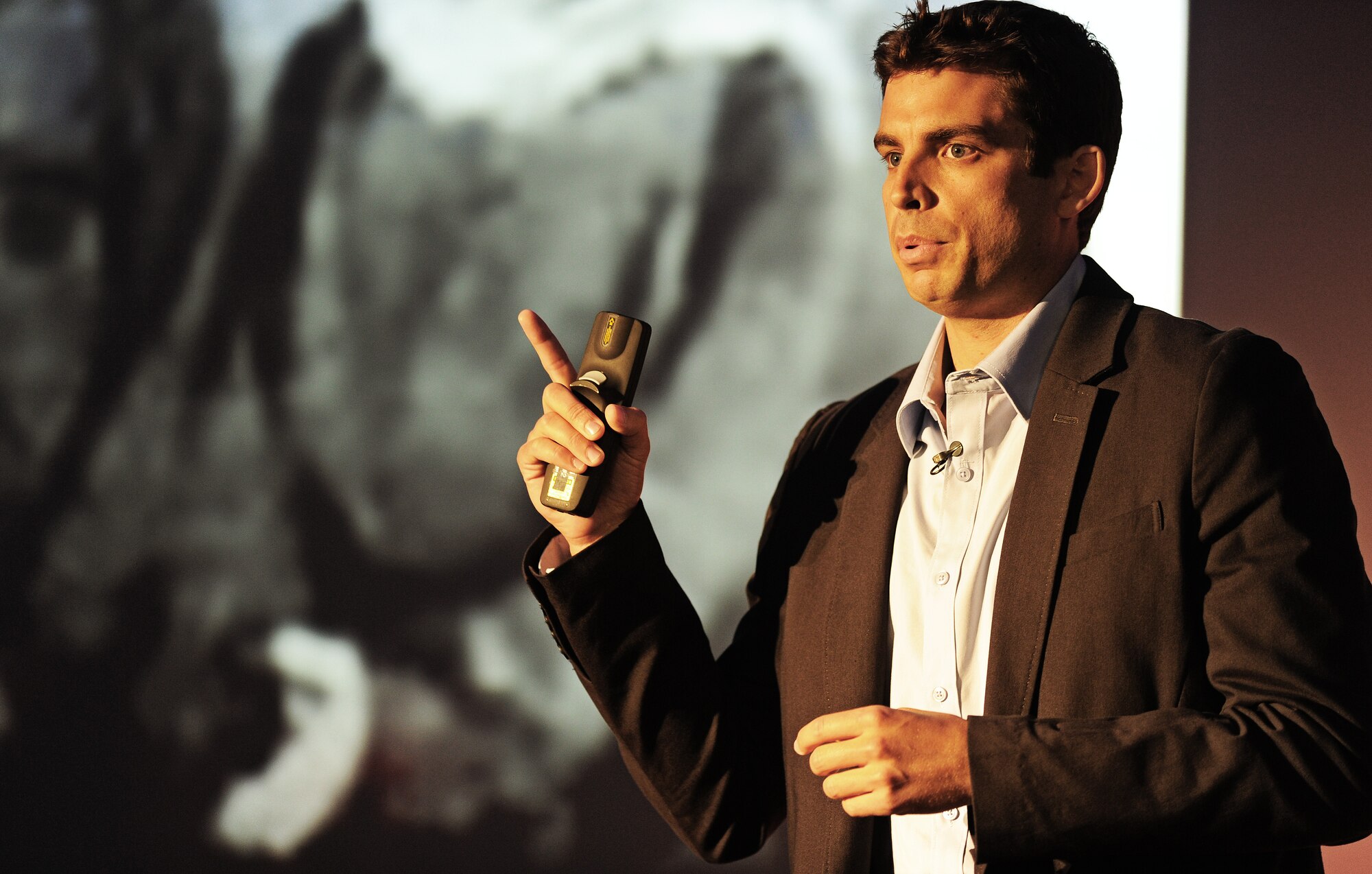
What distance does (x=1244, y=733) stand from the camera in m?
0.82

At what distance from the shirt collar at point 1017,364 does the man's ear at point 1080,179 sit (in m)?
0.06

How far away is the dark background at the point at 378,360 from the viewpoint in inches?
71.3

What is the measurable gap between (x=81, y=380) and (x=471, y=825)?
40.2 inches

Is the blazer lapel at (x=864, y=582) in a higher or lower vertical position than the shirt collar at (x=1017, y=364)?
lower

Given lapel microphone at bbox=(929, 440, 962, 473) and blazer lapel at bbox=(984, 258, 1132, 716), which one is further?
lapel microphone at bbox=(929, 440, 962, 473)

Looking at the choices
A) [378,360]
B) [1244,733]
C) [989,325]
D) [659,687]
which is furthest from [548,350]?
[378,360]

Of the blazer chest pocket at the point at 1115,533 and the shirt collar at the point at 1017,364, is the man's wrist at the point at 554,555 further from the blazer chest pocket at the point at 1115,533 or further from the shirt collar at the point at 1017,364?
the blazer chest pocket at the point at 1115,533

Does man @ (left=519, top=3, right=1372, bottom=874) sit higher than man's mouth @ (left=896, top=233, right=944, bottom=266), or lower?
lower

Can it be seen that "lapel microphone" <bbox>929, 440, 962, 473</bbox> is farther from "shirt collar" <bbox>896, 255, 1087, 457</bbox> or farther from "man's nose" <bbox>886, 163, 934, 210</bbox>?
"man's nose" <bbox>886, 163, 934, 210</bbox>

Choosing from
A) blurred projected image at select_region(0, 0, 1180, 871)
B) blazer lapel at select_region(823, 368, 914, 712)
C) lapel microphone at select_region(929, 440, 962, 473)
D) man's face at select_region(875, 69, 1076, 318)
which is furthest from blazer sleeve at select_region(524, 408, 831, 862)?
blurred projected image at select_region(0, 0, 1180, 871)

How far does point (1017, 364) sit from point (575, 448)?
454 mm

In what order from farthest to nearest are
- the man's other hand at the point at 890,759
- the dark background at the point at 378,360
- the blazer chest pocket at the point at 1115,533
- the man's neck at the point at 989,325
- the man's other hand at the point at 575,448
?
1. the dark background at the point at 378,360
2. the man's neck at the point at 989,325
3. the man's other hand at the point at 575,448
4. the blazer chest pocket at the point at 1115,533
5. the man's other hand at the point at 890,759

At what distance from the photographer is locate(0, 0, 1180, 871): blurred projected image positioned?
1.83m

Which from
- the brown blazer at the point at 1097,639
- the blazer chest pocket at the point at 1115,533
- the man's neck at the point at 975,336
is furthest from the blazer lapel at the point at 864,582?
the blazer chest pocket at the point at 1115,533
